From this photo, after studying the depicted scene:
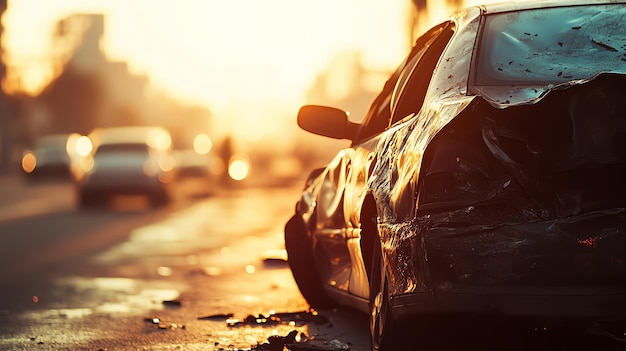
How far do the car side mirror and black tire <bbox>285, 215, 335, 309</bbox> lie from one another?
0.99 metres

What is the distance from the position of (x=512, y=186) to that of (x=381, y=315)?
1.15m

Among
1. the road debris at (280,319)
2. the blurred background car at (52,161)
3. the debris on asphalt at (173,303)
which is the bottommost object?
the blurred background car at (52,161)

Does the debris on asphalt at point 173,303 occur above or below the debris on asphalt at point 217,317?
below

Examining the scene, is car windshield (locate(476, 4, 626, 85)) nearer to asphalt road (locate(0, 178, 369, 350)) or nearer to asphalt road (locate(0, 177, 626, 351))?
asphalt road (locate(0, 177, 626, 351))

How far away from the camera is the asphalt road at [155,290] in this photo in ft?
25.0

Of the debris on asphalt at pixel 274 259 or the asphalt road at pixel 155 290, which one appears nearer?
the asphalt road at pixel 155 290

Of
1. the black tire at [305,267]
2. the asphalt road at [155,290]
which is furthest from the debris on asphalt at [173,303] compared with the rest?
Answer: the black tire at [305,267]

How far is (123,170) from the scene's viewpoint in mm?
28234

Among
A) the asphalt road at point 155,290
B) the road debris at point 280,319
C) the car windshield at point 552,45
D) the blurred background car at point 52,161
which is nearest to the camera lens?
the car windshield at point 552,45

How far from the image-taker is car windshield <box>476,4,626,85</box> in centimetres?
537

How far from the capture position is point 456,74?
18.3 feet

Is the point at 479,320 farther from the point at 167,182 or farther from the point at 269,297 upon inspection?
the point at 167,182

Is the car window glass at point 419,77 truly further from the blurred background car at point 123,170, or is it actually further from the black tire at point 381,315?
the blurred background car at point 123,170

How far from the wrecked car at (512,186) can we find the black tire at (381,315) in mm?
12
